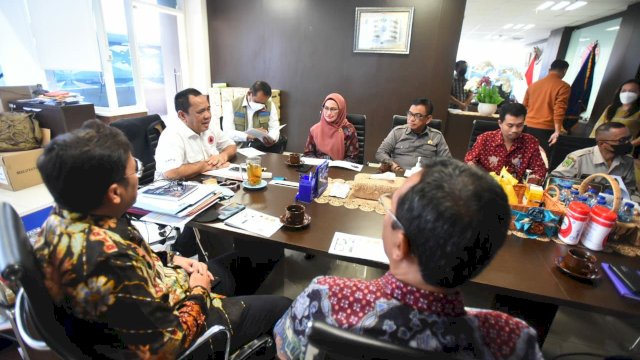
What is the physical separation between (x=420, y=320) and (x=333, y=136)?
7.02 ft

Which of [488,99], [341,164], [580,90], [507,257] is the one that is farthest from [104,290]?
[580,90]

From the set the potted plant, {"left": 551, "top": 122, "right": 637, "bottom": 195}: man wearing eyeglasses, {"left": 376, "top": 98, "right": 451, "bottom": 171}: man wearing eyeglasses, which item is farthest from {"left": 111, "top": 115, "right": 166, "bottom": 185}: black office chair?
the potted plant

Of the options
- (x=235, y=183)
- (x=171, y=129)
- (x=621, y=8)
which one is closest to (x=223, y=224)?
(x=235, y=183)

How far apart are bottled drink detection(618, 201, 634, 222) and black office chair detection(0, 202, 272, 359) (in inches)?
77.3

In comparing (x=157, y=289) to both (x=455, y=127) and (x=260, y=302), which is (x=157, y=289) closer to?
(x=260, y=302)

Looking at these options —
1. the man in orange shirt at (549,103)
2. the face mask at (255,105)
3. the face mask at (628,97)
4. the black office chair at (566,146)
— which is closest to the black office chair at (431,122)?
the black office chair at (566,146)

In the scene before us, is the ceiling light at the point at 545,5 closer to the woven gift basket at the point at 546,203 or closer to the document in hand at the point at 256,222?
the woven gift basket at the point at 546,203

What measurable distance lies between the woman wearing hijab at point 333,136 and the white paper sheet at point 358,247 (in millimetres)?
1401

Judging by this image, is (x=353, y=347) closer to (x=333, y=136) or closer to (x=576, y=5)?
(x=333, y=136)

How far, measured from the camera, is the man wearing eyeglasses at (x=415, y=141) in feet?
8.45

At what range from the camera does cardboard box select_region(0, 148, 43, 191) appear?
2996mm

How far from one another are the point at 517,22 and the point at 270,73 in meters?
5.63

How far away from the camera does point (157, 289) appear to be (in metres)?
0.85

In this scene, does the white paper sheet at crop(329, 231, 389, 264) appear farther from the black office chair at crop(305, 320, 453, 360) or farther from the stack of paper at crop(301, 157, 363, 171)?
the stack of paper at crop(301, 157, 363, 171)
